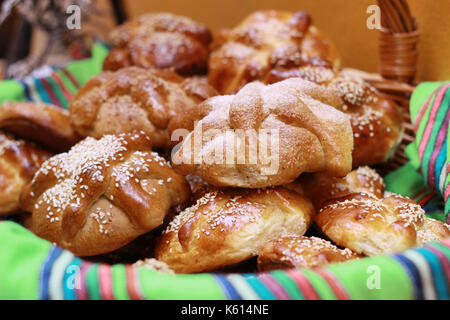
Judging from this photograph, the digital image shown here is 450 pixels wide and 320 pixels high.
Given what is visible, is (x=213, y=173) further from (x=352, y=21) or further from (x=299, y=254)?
(x=352, y=21)

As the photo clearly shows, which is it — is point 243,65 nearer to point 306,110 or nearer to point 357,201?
point 306,110

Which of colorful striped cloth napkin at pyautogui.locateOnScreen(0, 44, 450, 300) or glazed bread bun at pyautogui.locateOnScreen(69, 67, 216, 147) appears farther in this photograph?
glazed bread bun at pyautogui.locateOnScreen(69, 67, 216, 147)

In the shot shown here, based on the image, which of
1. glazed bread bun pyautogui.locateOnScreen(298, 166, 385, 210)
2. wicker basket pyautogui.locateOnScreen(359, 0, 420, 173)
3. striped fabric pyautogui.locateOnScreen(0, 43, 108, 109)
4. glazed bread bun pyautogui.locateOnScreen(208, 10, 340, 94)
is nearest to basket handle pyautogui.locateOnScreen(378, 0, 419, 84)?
wicker basket pyautogui.locateOnScreen(359, 0, 420, 173)

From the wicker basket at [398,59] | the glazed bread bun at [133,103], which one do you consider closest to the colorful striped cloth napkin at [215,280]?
the glazed bread bun at [133,103]

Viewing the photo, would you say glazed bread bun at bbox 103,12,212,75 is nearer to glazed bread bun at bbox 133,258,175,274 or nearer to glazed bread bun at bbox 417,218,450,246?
glazed bread bun at bbox 133,258,175,274

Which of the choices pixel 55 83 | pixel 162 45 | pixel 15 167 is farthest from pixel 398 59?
pixel 55 83

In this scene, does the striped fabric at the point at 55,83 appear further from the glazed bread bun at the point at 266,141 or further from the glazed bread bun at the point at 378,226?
the glazed bread bun at the point at 378,226
